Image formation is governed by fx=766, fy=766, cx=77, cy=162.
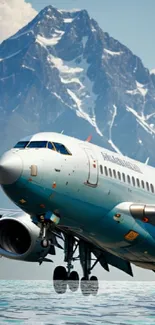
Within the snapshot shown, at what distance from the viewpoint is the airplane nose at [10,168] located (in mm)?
32562

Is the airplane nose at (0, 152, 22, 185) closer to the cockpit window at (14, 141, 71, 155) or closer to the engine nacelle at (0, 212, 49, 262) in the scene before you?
the cockpit window at (14, 141, 71, 155)

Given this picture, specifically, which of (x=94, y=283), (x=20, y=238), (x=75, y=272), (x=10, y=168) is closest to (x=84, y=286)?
(x=94, y=283)

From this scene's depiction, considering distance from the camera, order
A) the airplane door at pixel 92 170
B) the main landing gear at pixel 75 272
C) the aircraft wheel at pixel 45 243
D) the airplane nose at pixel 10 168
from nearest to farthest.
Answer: the airplane nose at pixel 10 168, the aircraft wheel at pixel 45 243, the airplane door at pixel 92 170, the main landing gear at pixel 75 272

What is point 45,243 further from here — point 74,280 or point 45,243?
point 74,280

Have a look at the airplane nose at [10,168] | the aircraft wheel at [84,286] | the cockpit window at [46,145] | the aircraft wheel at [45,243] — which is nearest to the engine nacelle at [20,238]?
the aircraft wheel at [84,286]

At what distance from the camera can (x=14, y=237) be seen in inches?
1730

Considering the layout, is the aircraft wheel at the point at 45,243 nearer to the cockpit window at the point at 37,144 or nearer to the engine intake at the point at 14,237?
the cockpit window at the point at 37,144

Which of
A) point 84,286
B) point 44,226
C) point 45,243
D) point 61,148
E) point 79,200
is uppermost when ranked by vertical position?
point 61,148

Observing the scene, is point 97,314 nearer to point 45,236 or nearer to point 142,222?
point 45,236

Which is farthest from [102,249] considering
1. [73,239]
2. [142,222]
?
[142,222]

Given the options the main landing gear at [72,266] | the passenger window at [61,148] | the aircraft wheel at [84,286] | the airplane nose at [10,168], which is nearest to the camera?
the airplane nose at [10,168]

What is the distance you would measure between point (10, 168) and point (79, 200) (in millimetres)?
4339

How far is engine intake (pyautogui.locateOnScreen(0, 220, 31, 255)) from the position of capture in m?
43.0

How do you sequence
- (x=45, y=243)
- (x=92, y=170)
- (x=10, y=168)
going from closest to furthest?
(x=10, y=168), (x=45, y=243), (x=92, y=170)
